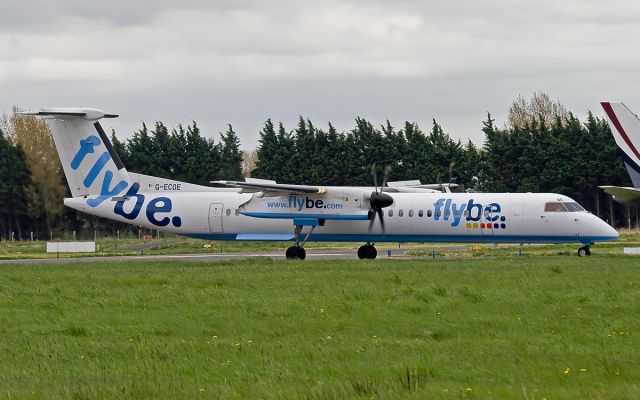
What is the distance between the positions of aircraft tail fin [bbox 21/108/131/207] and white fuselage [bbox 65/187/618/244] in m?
0.67

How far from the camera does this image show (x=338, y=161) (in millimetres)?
90000

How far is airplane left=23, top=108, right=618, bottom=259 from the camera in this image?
41.6 meters

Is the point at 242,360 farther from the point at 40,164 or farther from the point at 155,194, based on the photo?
the point at 40,164

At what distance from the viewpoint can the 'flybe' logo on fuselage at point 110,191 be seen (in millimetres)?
45438

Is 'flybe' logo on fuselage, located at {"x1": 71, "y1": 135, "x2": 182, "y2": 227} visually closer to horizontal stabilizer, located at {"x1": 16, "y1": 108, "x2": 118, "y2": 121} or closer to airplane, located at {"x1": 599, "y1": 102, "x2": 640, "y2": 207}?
horizontal stabilizer, located at {"x1": 16, "y1": 108, "x2": 118, "y2": 121}

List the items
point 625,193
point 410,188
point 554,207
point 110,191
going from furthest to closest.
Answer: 1. point 410,188
2. point 110,191
3. point 554,207
4. point 625,193

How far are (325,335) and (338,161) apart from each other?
71829 mm

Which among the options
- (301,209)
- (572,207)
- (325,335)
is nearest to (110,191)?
(301,209)

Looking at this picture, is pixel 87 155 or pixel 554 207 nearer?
pixel 554 207

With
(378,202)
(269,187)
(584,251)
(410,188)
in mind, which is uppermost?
(410,188)

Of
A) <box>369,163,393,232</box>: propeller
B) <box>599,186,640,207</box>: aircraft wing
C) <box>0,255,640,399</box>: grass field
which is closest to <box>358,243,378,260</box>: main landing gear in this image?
<box>369,163,393,232</box>: propeller

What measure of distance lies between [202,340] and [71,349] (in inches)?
87.0

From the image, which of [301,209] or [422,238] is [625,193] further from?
[301,209]

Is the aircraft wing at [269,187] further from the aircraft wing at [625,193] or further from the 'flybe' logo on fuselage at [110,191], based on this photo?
the aircraft wing at [625,193]
